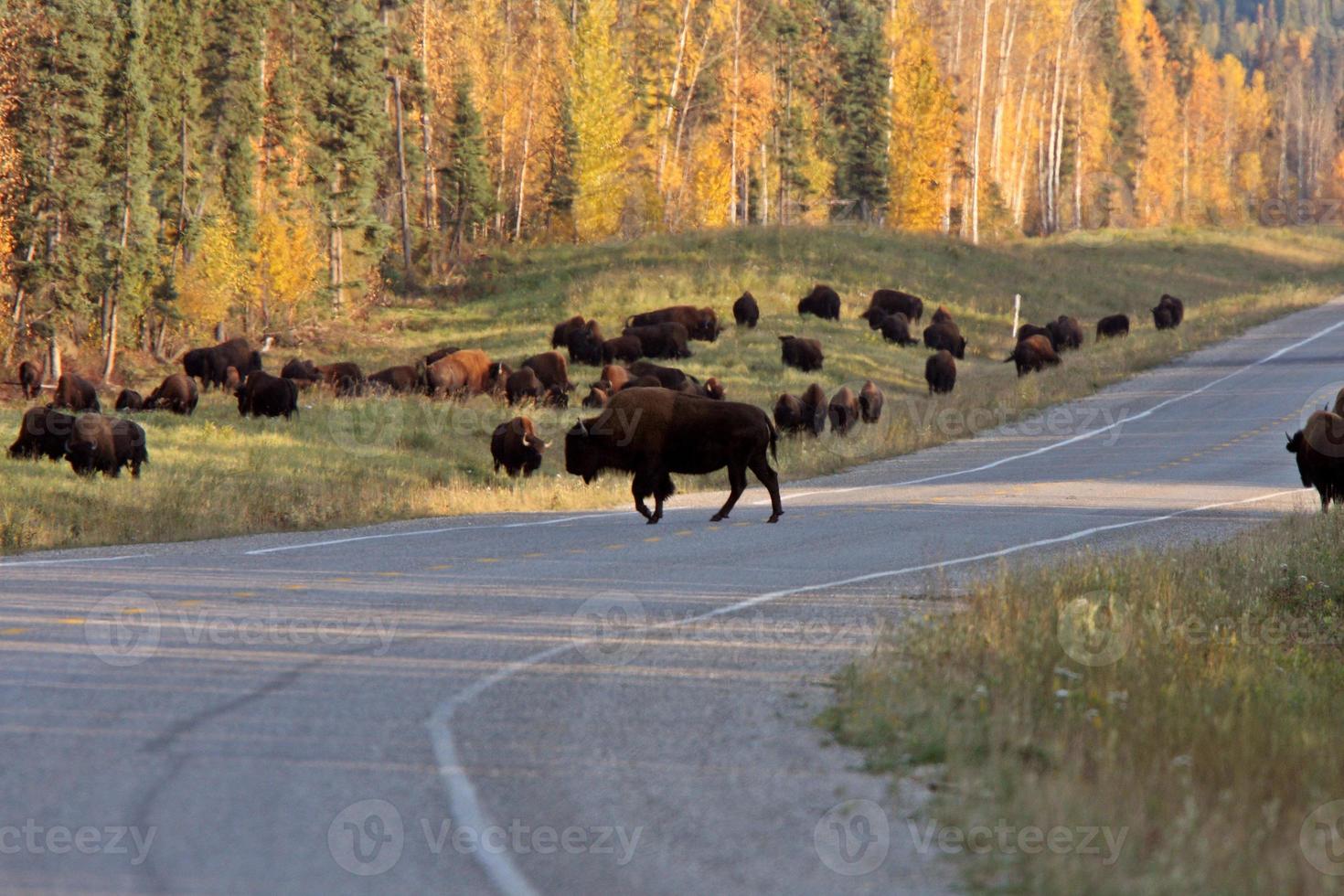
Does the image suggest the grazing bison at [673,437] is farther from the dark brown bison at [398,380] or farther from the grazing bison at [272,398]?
the dark brown bison at [398,380]

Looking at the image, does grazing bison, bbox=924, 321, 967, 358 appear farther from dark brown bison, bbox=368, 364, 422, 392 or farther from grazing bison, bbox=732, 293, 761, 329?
dark brown bison, bbox=368, 364, 422, 392

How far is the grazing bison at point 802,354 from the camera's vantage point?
40906mm

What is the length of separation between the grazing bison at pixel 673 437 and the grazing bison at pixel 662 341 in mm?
25923

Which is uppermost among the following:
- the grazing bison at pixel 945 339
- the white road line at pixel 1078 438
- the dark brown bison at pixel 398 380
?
the grazing bison at pixel 945 339

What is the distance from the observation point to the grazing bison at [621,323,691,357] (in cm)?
4253

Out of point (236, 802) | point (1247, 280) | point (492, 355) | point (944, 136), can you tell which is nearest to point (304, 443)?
point (492, 355)

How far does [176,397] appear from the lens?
109 feet

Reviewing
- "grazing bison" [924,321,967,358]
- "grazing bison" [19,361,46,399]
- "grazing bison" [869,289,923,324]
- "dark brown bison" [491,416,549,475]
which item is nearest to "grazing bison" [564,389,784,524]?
"dark brown bison" [491,416,549,475]

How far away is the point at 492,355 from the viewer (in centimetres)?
4453

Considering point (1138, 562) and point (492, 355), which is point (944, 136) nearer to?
point (492, 355)
